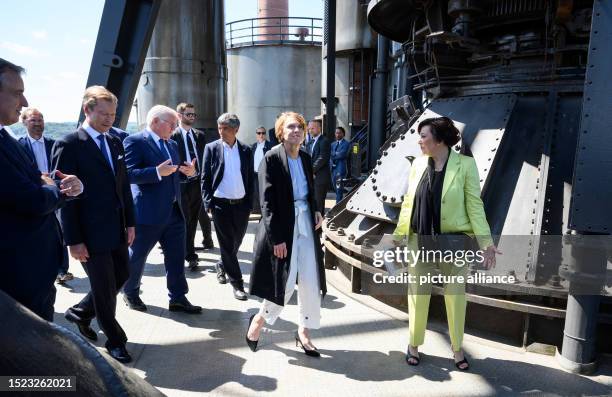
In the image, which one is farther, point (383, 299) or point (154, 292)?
point (154, 292)

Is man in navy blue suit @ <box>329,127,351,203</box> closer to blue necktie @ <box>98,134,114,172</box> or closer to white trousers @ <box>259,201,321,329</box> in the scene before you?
white trousers @ <box>259,201,321,329</box>

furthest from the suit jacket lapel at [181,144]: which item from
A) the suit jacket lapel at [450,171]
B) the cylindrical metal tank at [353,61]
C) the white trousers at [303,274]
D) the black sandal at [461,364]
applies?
the cylindrical metal tank at [353,61]

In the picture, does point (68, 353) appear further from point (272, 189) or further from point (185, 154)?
point (185, 154)

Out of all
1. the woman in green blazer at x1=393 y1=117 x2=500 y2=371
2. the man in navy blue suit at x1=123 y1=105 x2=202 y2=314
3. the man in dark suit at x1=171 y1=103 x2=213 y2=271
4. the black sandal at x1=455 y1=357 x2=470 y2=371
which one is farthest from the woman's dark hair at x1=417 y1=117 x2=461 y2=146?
the man in dark suit at x1=171 y1=103 x2=213 y2=271

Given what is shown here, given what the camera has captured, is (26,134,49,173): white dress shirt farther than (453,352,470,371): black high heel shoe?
Yes

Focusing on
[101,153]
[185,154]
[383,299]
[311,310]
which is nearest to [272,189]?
[311,310]

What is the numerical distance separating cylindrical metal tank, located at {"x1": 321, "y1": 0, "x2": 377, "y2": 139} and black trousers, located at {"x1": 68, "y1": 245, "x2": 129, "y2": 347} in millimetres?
12373

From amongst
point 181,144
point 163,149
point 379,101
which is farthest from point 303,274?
point 379,101

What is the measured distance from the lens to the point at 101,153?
3062 millimetres

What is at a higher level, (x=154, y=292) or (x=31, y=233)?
(x=31, y=233)

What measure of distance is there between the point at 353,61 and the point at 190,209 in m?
11.2

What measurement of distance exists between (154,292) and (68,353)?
14.2ft

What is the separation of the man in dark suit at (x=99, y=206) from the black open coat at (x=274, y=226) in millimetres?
978

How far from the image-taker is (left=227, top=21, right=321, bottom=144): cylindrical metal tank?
773 inches
